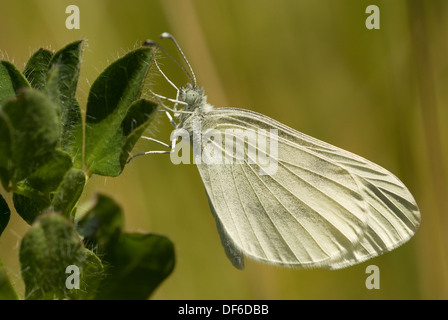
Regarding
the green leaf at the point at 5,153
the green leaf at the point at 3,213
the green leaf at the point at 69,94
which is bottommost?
the green leaf at the point at 3,213

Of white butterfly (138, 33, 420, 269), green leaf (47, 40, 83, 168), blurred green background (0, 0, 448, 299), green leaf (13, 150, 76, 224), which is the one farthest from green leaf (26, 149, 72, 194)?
blurred green background (0, 0, 448, 299)

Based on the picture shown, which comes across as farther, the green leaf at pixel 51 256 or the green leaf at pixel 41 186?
the green leaf at pixel 41 186

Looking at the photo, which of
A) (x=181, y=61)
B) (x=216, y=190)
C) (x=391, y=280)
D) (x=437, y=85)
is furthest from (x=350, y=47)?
(x=216, y=190)

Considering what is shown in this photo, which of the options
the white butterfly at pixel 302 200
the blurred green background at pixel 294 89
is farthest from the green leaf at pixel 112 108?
the blurred green background at pixel 294 89

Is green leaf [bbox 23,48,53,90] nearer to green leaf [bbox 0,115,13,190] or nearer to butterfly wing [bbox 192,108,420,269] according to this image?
green leaf [bbox 0,115,13,190]

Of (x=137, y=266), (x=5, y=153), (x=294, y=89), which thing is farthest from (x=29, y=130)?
(x=294, y=89)

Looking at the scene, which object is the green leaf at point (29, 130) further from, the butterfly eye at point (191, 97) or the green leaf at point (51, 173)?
the butterfly eye at point (191, 97)
